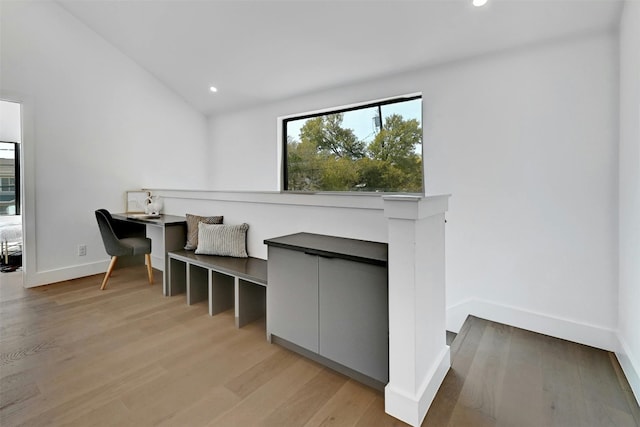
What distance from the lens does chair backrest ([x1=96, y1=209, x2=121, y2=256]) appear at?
3213 mm

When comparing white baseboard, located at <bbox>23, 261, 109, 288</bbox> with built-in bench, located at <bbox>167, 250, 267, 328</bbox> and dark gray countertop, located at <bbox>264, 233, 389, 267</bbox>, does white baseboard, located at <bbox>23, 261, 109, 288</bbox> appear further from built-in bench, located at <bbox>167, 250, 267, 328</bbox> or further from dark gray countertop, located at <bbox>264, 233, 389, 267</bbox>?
dark gray countertop, located at <bbox>264, 233, 389, 267</bbox>

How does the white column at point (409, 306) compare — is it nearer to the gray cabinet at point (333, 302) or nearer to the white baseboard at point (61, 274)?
→ the gray cabinet at point (333, 302)

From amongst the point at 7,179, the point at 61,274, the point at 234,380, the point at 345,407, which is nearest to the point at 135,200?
the point at 61,274

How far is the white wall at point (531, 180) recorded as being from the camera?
2275mm

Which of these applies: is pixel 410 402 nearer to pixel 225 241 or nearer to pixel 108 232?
pixel 225 241

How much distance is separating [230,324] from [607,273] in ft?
9.52

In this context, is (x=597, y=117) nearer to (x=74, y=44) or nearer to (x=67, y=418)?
(x=67, y=418)

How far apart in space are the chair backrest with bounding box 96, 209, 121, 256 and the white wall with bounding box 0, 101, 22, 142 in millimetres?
3921

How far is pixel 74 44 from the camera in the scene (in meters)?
3.69

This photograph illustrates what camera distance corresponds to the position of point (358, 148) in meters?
3.76

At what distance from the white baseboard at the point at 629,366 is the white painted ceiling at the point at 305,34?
2.19 metres

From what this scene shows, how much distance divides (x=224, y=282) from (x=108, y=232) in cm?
147

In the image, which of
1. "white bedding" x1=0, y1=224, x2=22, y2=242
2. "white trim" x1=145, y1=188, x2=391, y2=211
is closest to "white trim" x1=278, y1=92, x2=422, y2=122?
"white trim" x1=145, y1=188, x2=391, y2=211

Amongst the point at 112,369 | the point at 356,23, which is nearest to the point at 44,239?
the point at 112,369
